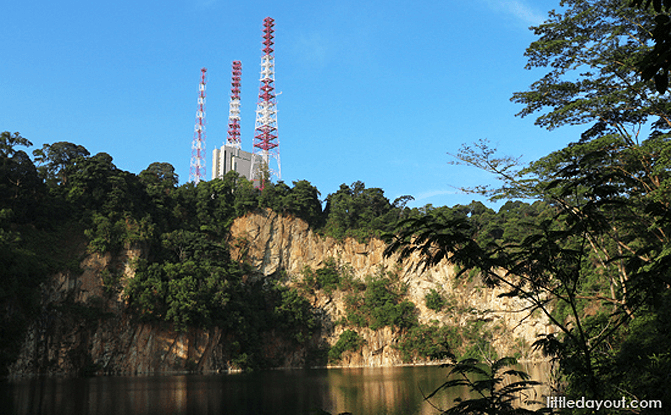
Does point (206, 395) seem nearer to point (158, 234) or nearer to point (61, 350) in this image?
point (61, 350)

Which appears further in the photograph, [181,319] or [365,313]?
[365,313]

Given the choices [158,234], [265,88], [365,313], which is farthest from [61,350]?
[265,88]

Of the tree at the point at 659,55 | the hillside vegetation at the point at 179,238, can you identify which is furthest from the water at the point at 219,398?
the tree at the point at 659,55

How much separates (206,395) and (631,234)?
17.2 m

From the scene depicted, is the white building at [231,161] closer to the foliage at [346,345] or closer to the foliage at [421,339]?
the foliage at [346,345]

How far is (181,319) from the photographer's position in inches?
1430

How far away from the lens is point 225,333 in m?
41.1

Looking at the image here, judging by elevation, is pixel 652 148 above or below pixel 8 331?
above

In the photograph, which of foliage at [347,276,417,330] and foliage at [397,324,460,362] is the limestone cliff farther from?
foliage at [347,276,417,330]

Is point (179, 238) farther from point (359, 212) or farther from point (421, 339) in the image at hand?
point (421, 339)

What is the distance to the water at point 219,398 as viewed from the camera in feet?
56.4

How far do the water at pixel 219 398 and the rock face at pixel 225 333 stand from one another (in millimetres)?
5357

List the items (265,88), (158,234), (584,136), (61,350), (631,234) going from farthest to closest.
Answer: (265,88), (158,234), (61,350), (631,234), (584,136)

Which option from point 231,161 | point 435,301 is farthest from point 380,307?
point 231,161
